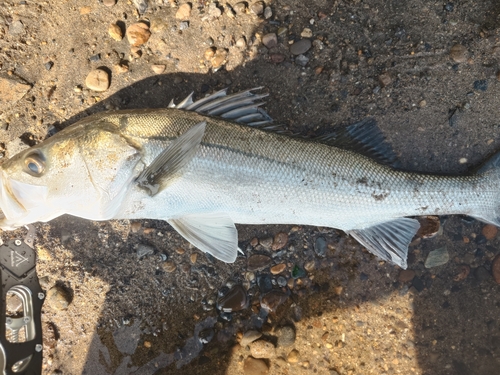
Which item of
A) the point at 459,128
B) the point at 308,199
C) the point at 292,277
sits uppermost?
the point at 308,199

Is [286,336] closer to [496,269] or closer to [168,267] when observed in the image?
[168,267]

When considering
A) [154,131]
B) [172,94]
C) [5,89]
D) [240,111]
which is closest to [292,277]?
→ [240,111]

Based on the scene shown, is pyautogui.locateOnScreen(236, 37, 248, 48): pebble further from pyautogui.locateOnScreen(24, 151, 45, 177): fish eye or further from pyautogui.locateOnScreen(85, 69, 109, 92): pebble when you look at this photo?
pyautogui.locateOnScreen(24, 151, 45, 177): fish eye

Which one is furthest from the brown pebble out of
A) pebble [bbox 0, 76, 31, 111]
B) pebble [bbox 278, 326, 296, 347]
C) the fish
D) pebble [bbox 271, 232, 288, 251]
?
pebble [bbox 0, 76, 31, 111]

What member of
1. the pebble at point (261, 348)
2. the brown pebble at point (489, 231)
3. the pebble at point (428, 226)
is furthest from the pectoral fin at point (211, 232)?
the brown pebble at point (489, 231)

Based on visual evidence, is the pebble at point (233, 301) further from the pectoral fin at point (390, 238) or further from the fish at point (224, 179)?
the pectoral fin at point (390, 238)

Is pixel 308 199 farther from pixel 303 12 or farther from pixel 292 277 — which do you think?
pixel 303 12
